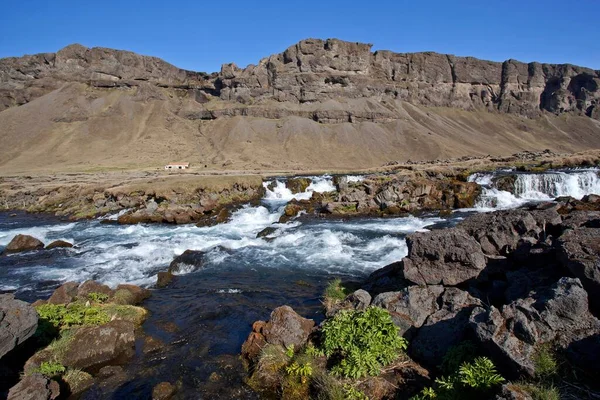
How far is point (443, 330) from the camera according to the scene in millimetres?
7723

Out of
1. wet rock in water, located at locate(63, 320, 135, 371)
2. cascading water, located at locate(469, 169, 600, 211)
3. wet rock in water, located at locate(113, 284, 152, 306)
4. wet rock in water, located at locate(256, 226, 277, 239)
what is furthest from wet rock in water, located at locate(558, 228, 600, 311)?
cascading water, located at locate(469, 169, 600, 211)

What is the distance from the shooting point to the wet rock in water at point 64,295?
12646 mm

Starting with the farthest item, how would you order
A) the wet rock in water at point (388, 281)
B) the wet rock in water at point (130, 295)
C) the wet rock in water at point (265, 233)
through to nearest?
the wet rock in water at point (265, 233), the wet rock in water at point (130, 295), the wet rock in water at point (388, 281)

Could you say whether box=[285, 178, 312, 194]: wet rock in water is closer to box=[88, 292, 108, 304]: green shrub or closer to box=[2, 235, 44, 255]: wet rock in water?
box=[2, 235, 44, 255]: wet rock in water

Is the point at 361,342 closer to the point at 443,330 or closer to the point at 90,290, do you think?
the point at 443,330

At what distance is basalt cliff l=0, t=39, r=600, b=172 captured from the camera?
101125 millimetres

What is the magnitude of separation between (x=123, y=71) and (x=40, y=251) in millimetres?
133258

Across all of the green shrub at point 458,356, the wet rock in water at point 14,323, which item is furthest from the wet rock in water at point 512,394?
the wet rock in water at point 14,323

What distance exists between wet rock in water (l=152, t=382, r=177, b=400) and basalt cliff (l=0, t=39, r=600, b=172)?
77.9 metres

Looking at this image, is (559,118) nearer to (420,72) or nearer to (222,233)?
(420,72)

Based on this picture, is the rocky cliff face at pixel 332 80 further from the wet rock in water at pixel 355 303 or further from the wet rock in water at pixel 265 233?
the wet rock in water at pixel 355 303

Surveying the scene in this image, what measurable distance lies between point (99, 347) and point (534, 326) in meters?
10.2

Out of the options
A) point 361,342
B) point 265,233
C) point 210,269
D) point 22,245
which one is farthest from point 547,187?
point 22,245

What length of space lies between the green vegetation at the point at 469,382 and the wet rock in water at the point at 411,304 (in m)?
2.08
